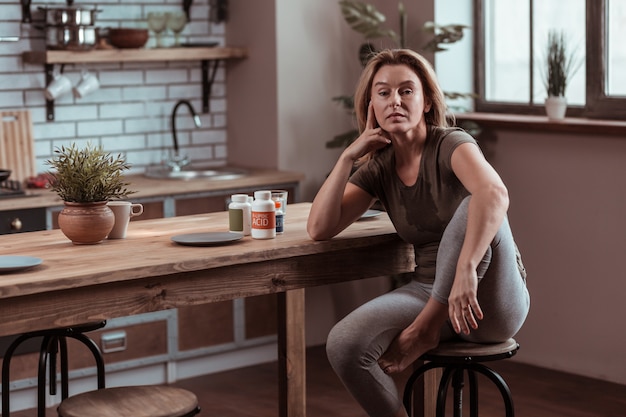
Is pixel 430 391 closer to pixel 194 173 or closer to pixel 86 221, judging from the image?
pixel 86 221

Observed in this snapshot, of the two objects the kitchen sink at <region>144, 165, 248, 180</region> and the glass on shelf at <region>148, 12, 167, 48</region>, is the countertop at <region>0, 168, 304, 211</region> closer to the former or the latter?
Answer: the kitchen sink at <region>144, 165, 248, 180</region>

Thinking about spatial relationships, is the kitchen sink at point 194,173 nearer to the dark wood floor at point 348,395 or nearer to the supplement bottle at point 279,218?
the dark wood floor at point 348,395

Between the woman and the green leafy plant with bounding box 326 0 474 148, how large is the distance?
66.6 inches

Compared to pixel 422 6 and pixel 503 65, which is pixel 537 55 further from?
pixel 422 6

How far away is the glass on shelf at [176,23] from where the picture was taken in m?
5.73

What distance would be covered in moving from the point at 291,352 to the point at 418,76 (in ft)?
3.23

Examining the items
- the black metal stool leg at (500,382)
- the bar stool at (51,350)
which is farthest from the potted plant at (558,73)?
the bar stool at (51,350)

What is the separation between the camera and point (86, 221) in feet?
11.0

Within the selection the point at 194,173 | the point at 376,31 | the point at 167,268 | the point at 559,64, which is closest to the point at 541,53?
the point at 559,64

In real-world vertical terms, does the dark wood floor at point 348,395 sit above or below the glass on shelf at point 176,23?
below

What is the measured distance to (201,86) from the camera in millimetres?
6016

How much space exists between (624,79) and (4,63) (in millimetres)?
2853

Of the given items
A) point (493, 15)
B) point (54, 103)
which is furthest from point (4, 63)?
point (493, 15)

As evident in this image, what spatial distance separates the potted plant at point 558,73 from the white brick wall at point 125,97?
177 centimetres
